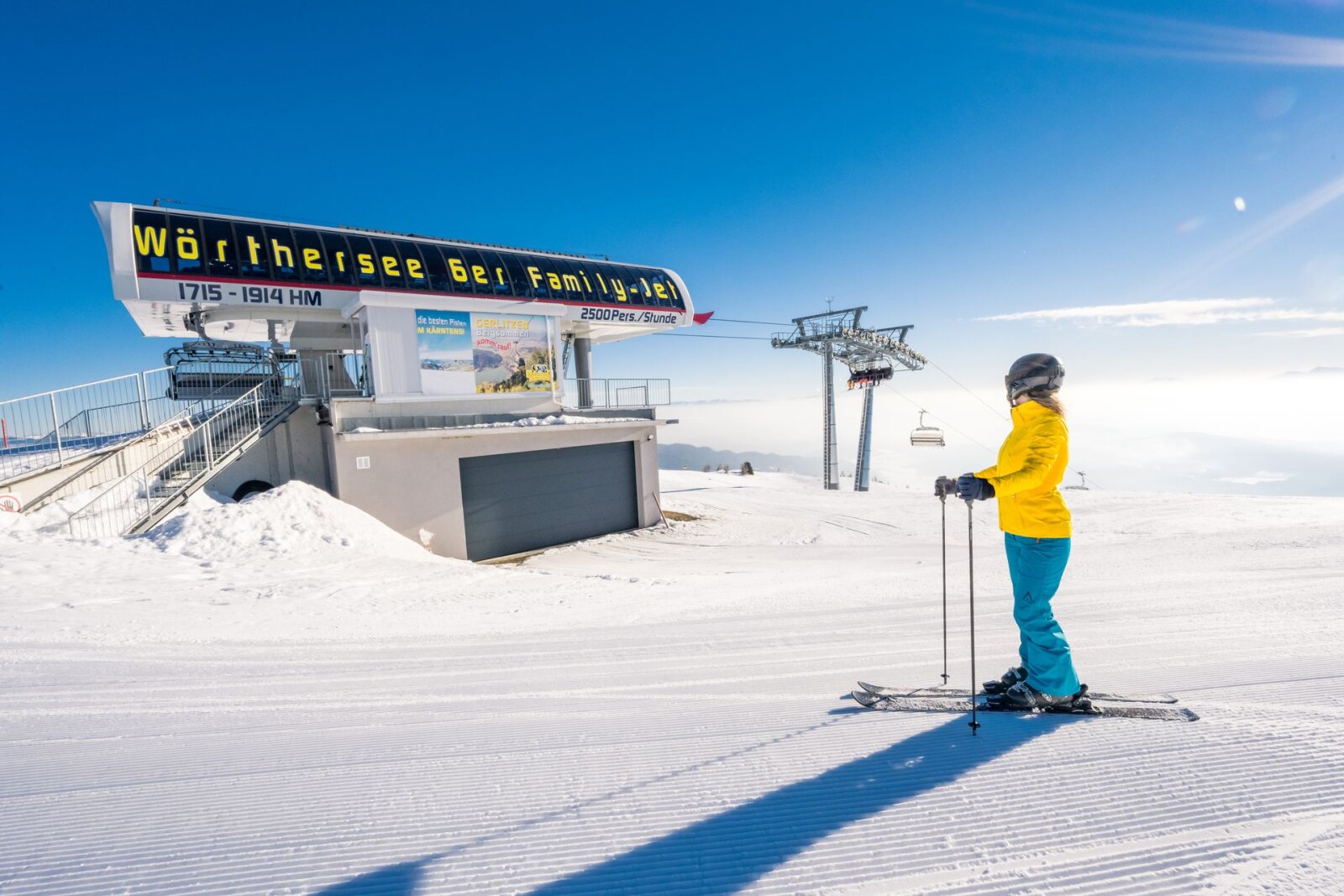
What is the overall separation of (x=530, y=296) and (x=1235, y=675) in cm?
1579

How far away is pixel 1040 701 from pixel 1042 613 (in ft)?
1.57

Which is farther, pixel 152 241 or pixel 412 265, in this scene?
pixel 412 265

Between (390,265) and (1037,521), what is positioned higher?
(390,265)

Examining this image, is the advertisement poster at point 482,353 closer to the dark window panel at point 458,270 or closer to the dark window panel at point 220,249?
the dark window panel at point 458,270

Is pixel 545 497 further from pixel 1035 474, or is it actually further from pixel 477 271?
pixel 1035 474

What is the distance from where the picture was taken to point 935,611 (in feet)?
19.0

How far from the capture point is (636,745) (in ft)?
9.33

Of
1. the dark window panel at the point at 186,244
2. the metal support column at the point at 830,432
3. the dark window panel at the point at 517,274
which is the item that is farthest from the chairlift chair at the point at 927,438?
the dark window panel at the point at 186,244

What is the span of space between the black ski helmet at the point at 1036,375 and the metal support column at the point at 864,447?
74.7ft

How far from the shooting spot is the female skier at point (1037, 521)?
300 centimetres

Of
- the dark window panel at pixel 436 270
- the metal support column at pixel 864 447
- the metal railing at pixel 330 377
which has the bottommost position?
the metal support column at pixel 864 447

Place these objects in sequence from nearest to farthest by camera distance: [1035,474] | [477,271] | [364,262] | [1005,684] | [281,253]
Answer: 1. [1035,474]
2. [1005,684]
3. [281,253]
4. [364,262]
5. [477,271]

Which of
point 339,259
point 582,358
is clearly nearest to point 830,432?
point 582,358

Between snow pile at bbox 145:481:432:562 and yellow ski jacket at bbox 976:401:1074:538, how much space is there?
346 inches
